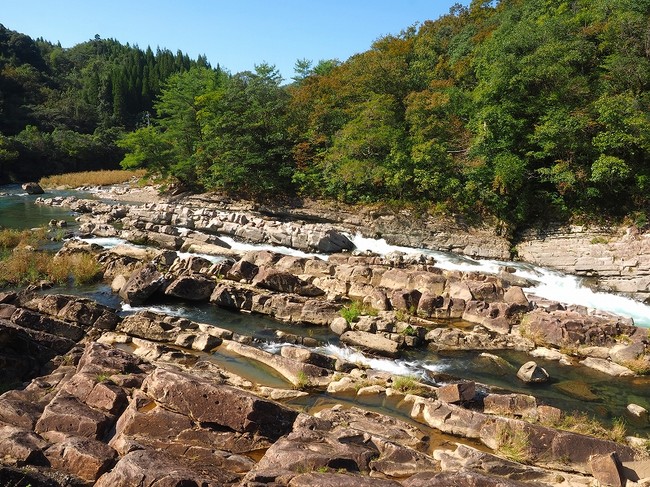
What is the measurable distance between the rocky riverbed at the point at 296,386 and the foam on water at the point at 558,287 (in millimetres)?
1404

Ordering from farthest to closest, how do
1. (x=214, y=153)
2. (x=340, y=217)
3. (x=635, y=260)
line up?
(x=214, y=153), (x=340, y=217), (x=635, y=260)

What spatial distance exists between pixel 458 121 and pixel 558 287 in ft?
44.5

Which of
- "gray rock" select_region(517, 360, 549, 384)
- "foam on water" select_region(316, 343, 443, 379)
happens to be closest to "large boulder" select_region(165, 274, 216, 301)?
"foam on water" select_region(316, 343, 443, 379)

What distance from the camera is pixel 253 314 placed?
51.6 ft

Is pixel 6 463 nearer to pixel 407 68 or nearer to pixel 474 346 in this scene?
pixel 474 346

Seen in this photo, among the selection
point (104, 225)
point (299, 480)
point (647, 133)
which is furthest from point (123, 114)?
point (299, 480)

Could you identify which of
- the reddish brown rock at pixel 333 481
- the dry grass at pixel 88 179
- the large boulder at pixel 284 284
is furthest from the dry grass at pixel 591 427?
the dry grass at pixel 88 179

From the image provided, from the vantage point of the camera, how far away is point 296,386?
10.7 m

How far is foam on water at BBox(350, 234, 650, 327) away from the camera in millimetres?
17750

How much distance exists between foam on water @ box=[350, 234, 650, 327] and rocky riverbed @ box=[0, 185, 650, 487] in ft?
4.61

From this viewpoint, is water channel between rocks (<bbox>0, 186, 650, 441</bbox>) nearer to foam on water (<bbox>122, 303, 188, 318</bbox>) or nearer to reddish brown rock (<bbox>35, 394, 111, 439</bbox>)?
foam on water (<bbox>122, 303, 188, 318</bbox>)

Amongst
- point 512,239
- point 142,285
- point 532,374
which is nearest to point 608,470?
point 532,374

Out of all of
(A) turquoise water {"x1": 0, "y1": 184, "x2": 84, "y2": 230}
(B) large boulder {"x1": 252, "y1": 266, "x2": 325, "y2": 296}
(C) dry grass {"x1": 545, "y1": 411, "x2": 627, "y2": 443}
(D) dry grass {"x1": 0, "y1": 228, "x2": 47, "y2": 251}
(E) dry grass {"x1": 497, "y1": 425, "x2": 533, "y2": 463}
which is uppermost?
(A) turquoise water {"x1": 0, "y1": 184, "x2": 84, "y2": 230}

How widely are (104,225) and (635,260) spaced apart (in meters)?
28.2
